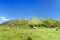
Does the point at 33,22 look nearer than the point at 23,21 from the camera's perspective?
Yes

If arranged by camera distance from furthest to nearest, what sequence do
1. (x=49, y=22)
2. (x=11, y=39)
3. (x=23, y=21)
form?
1. (x=23, y=21)
2. (x=49, y=22)
3. (x=11, y=39)

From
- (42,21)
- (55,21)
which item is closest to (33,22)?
(42,21)

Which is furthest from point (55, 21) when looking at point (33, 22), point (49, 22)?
point (33, 22)

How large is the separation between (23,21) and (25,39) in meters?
38.1

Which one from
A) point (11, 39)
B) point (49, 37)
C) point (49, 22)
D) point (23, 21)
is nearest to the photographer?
Result: point (11, 39)

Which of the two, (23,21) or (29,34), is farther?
(23,21)

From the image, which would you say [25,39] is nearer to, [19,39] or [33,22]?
[19,39]

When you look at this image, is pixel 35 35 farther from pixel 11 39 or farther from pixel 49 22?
pixel 49 22

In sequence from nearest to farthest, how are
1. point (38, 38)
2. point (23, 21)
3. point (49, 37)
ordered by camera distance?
1. point (38, 38)
2. point (49, 37)
3. point (23, 21)

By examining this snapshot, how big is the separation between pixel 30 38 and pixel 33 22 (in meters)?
33.1

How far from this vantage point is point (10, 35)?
25.4 metres

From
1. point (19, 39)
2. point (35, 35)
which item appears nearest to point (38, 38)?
point (35, 35)

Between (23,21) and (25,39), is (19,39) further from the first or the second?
(23,21)

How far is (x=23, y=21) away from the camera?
6297 cm
